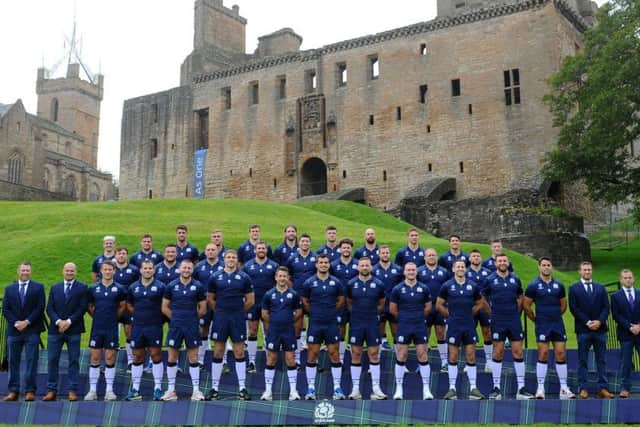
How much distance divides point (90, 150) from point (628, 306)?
103 meters

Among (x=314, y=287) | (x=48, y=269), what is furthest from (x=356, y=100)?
(x=314, y=287)

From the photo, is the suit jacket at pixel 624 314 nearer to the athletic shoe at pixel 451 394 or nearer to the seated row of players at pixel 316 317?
the seated row of players at pixel 316 317

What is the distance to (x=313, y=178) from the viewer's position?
50688 millimetres

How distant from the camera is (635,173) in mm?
31875

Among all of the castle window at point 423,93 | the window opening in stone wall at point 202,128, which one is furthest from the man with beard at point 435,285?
the window opening in stone wall at point 202,128

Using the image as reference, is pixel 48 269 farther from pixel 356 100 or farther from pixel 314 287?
pixel 356 100

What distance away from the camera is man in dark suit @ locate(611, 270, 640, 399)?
11492 millimetres

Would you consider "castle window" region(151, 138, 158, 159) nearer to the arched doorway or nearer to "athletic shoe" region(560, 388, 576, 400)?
the arched doorway

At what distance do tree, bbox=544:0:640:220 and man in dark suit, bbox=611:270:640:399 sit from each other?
2022cm

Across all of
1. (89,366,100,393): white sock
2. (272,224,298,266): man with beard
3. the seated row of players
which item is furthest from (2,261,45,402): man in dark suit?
(272,224,298,266): man with beard

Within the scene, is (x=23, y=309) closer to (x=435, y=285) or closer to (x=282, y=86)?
(x=435, y=285)

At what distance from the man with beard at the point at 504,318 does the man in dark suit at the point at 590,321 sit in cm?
85

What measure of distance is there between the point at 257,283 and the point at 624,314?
609 cm

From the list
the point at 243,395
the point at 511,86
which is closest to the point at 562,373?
the point at 243,395
